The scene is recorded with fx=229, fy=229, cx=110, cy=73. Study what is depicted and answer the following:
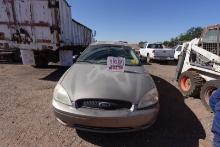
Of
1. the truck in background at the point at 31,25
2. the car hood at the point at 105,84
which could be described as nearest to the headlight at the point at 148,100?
the car hood at the point at 105,84

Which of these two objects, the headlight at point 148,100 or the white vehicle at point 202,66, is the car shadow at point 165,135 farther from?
the white vehicle at point 202,66

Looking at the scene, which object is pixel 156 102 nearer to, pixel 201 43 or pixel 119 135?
pixel 119 135

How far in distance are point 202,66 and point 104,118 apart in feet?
13.7

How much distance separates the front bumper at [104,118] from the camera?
131 inches

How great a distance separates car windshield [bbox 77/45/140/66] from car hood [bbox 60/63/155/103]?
0.57 meters

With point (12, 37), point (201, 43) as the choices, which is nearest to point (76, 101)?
point (201, 43)

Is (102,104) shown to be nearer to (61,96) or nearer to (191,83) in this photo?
(61,96)

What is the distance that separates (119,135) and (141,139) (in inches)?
15.0

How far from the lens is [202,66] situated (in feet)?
21.1

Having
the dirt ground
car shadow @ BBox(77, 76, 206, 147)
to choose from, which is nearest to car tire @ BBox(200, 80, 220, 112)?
the dirt ground

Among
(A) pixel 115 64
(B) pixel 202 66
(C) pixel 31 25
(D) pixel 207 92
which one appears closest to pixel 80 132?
(A) pixel 115 64

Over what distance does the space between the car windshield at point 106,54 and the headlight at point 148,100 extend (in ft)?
4.74

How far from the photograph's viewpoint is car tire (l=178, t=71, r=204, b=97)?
21.3ft

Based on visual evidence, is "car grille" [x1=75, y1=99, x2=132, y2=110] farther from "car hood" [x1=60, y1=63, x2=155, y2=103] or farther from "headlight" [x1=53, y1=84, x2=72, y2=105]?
"headlight" [x1=53, y1=84, x2=72, y2=105]
